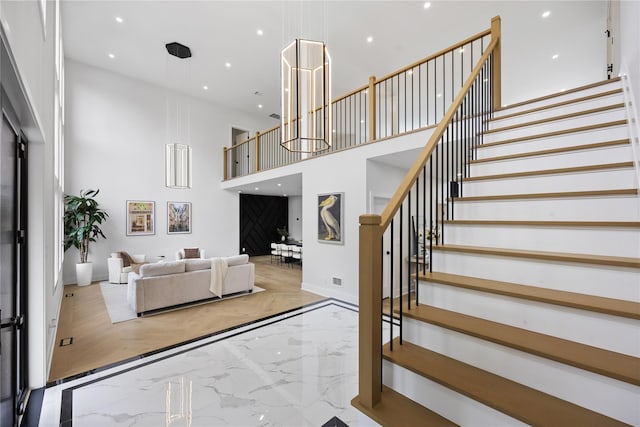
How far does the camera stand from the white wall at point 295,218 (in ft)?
38.1

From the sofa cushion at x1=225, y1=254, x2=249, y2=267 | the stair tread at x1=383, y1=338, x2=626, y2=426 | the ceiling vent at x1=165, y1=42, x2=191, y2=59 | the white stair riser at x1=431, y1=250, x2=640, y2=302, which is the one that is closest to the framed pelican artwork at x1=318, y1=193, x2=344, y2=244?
the sofa cushion at x1=225, y1=254, x2=249, y2=267

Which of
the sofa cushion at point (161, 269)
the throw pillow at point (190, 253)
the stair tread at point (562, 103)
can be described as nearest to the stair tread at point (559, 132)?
the stair tread at point (562, 103)

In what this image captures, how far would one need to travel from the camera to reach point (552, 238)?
6.29ft

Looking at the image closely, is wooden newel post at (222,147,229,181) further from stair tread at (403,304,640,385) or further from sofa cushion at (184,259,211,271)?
stair tread at (403,304,640,385)

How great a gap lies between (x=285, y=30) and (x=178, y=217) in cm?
586

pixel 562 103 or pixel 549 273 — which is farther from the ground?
pixel 562 103

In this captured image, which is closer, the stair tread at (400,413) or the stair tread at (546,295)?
the stair tread at (546,295)

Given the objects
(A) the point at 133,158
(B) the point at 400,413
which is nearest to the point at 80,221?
(A) the point at 133,158

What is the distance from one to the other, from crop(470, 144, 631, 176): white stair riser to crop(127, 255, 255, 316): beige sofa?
14.4ft

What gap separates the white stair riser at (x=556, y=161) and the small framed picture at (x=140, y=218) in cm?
798

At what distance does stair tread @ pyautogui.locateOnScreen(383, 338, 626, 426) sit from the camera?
1193 mm

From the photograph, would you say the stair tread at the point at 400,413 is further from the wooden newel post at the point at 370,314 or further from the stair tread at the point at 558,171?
the stair tread at the point at 558,171

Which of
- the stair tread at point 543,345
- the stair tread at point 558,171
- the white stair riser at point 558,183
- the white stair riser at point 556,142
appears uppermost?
the white stair riser at point 556,142

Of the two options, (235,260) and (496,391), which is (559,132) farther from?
(235,260)
